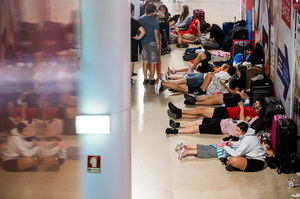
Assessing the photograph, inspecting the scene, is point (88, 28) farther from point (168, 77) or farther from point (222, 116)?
point (168, 77)

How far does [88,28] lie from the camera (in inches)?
243

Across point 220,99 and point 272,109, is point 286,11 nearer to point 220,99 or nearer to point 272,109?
point 272,109

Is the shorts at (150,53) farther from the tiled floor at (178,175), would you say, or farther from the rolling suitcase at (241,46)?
the rolling suitcase at (241,46)

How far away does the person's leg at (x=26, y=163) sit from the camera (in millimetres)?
6691

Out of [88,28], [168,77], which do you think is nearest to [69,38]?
[88,28]

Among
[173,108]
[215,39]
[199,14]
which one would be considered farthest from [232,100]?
[199,14]

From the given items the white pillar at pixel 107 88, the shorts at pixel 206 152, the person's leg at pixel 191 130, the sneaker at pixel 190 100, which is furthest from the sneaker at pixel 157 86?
the white pillar at pixel 107 88

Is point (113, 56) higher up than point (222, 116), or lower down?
higher up

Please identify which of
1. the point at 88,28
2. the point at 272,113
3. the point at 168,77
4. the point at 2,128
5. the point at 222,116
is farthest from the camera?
the point at 168,77

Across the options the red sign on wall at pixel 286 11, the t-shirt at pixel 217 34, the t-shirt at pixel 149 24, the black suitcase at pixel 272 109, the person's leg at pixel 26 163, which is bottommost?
the person's leg at pixel 26 163

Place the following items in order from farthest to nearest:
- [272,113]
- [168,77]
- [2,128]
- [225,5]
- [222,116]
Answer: [225,5], [168,77], [222,116], [272,113], [2,128]

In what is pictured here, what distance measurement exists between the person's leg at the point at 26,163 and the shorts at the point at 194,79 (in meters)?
6.69

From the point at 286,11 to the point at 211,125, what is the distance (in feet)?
7.40

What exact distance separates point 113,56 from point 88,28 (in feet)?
1.22
